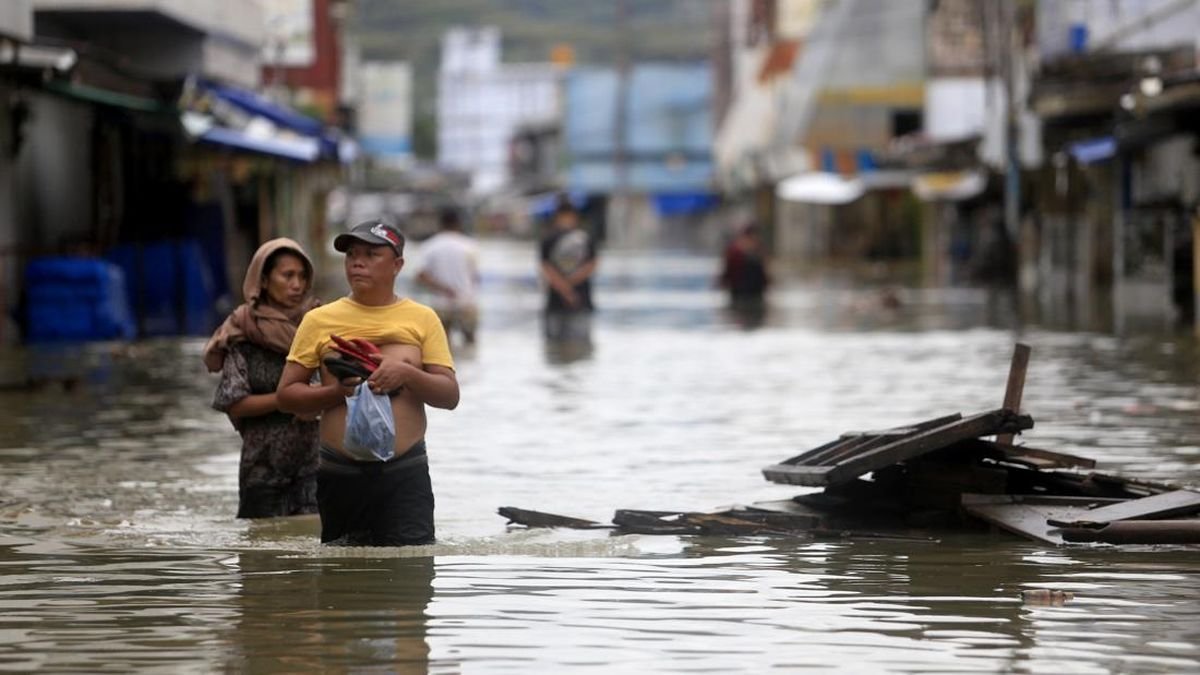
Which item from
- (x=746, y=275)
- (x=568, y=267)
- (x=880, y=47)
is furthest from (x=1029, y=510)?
(x=880, y=47)

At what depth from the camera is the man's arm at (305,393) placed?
9492 mm

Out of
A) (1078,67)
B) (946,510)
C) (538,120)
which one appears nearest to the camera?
(946,510)

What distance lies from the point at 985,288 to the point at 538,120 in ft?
401

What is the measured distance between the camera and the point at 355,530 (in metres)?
9.99

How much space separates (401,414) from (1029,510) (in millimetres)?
3022

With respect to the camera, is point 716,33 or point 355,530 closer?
point 355,530

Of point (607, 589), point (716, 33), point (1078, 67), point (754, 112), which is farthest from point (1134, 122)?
point (716, 33)

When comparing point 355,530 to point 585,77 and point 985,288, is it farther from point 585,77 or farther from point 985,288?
point 585,77

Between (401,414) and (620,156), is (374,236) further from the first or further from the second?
(620,156)

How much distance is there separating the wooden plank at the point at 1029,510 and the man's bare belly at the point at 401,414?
269 centimetres

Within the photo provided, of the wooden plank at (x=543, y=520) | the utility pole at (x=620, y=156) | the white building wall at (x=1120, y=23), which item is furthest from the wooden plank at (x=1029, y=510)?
the utility pole at (x=620, y=156)

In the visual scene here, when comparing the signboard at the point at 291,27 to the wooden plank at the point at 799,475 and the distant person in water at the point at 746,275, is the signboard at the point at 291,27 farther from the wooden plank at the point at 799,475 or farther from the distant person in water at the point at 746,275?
the wooden plank at the point at 799,475

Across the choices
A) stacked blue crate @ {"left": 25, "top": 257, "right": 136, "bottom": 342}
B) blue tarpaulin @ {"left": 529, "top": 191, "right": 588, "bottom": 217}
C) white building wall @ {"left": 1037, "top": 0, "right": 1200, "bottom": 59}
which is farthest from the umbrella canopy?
Answer: stacked blue crate @ {"left": 25, "top": 257, "right": 136, "bottom": 342}

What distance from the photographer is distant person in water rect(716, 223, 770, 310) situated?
38.7m
